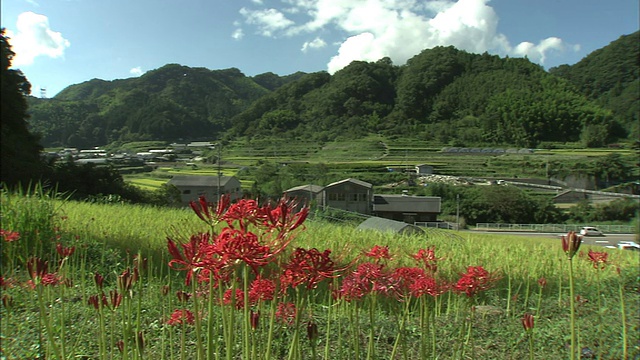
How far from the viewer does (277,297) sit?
26.1 inches

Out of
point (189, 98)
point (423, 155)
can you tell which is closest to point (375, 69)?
point (423, 155)

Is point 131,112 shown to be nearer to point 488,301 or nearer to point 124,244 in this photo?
point 124,244

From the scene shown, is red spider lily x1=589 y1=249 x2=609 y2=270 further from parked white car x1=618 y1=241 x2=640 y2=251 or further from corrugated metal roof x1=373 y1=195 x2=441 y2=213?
parked white car x1=618 y1=241 x2=640 y2=251

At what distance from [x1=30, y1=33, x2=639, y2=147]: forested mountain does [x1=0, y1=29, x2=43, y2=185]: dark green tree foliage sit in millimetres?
1931

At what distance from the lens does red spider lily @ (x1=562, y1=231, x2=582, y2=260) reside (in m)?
0.58

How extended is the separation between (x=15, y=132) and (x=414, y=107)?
10413mm

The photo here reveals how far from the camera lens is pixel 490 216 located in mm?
6297

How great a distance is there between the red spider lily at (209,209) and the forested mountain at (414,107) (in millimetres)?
9208

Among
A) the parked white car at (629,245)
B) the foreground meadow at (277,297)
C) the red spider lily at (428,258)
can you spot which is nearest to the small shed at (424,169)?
the parked white car at (629,245)

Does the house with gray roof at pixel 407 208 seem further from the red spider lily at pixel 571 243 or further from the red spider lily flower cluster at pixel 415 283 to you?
the red spider lily at pixel 571 243

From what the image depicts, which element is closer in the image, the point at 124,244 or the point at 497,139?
the point at 124,244

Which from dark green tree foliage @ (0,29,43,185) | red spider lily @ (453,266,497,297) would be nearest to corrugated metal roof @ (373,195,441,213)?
red spider lily @ (453,266,497,297)

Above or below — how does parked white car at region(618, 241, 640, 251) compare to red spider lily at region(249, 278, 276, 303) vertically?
below

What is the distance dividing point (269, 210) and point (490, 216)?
6476 mm
